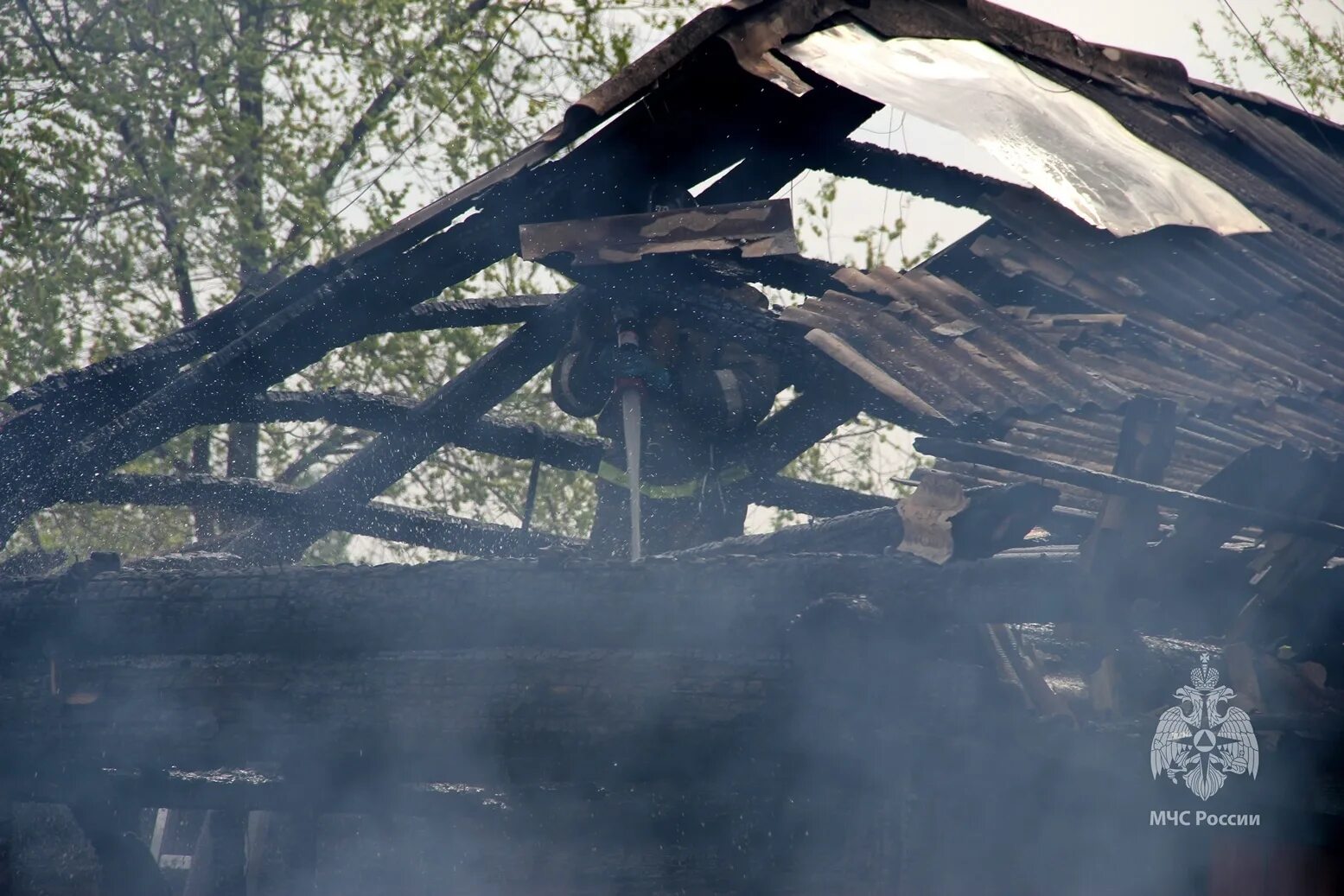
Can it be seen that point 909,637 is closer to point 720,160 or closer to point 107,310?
point 720,160

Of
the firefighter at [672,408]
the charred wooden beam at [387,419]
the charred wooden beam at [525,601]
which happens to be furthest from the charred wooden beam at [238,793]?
the charred wooden beam at [387,419]

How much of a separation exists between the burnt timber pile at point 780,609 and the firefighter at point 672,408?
10.6 inches

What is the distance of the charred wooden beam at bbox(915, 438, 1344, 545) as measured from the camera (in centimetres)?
478

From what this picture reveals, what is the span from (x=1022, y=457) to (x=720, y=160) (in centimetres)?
297

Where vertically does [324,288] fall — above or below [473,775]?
above

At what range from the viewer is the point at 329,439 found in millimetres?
16688

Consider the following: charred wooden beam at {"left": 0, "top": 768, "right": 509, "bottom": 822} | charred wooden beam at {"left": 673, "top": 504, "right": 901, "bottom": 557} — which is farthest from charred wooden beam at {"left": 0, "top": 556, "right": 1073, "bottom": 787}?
charred wooden beam at {"left": 673, "top": 504, "right": 901, "bottom": 557}

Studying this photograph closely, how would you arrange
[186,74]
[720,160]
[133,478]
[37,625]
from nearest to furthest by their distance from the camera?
[37,625], [720,160], [133,478], [186,74]

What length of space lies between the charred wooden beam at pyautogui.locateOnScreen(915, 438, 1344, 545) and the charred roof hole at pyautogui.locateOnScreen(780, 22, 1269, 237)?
243 centimetres

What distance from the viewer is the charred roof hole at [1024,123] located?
7.15 m

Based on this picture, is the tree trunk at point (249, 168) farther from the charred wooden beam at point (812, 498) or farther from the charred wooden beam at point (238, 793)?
the charred wooden beam at point (238, 793)

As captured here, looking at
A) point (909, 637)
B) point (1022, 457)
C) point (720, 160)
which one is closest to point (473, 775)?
point (909, 637)

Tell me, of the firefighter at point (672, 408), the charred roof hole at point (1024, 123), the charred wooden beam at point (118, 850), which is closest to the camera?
the charred wooden beam at point (118, 850)

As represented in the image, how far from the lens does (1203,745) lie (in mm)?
5605
